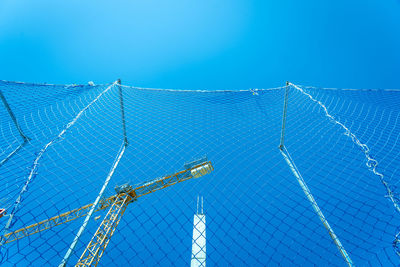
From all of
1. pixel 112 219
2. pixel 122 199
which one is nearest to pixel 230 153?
pixel 122 199

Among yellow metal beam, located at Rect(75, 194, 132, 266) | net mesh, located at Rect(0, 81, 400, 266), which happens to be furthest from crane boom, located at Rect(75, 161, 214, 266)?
net mesh, located at Rect(0, 81, 400, 266)

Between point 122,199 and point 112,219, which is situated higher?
point 122,199

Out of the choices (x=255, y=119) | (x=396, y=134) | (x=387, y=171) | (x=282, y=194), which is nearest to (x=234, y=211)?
(x=282, y=194)

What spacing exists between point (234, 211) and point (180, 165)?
225cm

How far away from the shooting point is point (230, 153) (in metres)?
6.64

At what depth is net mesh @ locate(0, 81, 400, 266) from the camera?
4.98 m

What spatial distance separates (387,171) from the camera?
468 cm

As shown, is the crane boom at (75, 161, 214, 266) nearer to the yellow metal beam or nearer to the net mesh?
the yellow metal beam

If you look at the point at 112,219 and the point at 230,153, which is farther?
the point at 112,219

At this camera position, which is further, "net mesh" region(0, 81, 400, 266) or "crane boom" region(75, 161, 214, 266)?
"crane boom" region(75, 161, 214, 266)

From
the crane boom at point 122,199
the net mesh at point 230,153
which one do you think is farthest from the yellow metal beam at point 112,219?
the net mesh at point 230,153

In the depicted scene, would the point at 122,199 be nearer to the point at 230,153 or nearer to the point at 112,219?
the point at 112,219

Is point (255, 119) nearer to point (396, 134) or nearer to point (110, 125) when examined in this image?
point (396, 134)

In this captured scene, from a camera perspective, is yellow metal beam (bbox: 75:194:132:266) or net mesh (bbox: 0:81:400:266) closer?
net mesh (bbox: 0:81:400:266)
